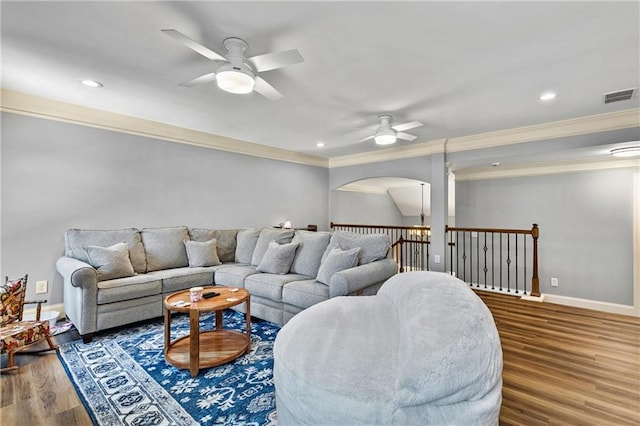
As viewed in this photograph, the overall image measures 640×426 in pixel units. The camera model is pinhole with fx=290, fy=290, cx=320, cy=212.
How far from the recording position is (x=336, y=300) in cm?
160

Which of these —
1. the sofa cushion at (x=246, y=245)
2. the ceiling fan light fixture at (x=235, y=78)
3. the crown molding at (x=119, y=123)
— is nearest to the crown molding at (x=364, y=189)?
the crown molding at (x=119, y=123)

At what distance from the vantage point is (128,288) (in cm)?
298

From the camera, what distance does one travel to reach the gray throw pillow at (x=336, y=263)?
9.98 ft

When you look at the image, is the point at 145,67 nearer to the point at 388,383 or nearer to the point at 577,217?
the point at 388,383

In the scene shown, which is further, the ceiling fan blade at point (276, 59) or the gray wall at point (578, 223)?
the gray wall at point (578, 223)

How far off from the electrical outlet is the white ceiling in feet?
6.81

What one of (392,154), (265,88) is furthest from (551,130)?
(265,88)

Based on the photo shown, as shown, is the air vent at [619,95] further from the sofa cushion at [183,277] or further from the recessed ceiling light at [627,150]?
the sofa cushion at [183,277]

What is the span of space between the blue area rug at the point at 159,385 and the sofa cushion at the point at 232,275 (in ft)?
2.71

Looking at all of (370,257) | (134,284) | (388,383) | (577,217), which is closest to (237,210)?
(134,284)

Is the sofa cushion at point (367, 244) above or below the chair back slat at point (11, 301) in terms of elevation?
above

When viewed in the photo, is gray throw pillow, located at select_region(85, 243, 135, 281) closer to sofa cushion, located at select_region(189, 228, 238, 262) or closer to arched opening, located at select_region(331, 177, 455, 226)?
sofa cushion, located at select_region(189, 228, 238, 262)

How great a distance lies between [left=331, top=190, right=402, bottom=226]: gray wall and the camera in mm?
6966

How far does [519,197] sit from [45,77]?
744 centimetres
